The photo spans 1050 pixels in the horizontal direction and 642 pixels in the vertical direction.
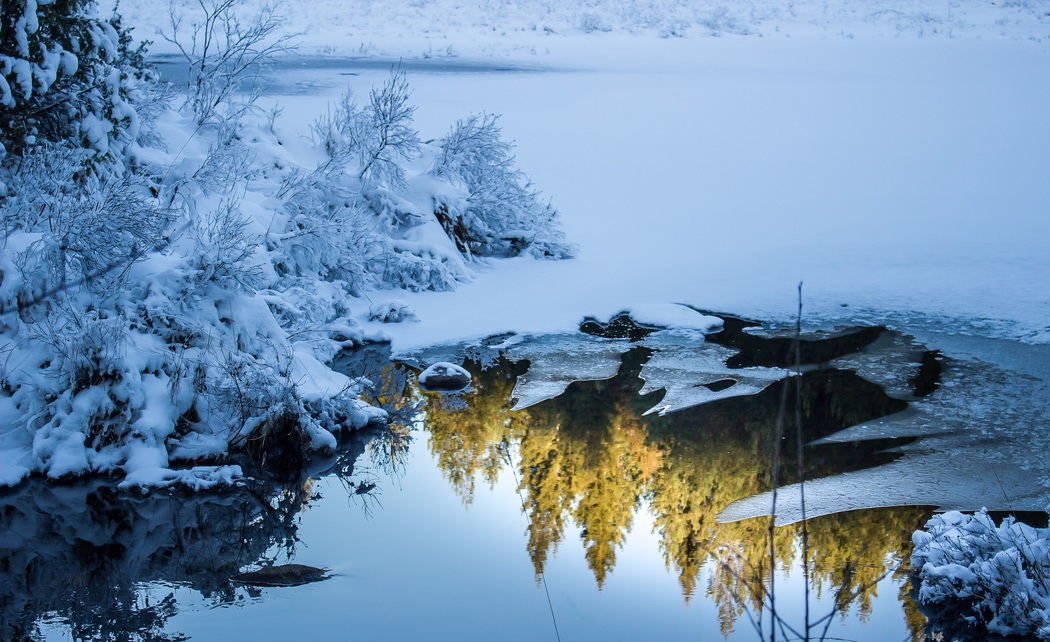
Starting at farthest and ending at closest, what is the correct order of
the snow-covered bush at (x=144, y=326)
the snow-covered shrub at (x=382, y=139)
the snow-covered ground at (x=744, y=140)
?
the snow-covered shrub at (x=382, y=139) → the snow-covered ground at (x=744, y=140) → the snow-covered bush at (x=144, y=326)

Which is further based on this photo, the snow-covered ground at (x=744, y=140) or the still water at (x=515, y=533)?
the snow-covered ground at (x=744, y=140)

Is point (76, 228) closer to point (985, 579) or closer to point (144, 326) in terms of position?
point (144, 326)

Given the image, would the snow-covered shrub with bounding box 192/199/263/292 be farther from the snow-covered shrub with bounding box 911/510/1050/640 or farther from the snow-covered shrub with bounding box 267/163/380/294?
the snow-covered shrub with bounding box 911/510/1050/640

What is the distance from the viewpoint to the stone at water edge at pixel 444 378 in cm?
766

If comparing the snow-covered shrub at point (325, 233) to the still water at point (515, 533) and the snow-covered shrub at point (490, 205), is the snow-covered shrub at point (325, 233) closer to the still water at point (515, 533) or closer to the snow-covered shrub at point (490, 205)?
the snow-covered shrub at point (490, 205)

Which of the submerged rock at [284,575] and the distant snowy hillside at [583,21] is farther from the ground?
the distant snowy hillside at [583,21]

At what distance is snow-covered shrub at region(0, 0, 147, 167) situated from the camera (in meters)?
6.88

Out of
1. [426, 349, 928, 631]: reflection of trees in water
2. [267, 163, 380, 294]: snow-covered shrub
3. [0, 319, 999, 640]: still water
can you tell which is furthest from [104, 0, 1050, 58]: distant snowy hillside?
[0, 319, 999, 640]: still water

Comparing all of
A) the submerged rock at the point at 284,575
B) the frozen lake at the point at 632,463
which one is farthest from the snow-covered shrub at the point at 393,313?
the submerged rock at the point at 284,575

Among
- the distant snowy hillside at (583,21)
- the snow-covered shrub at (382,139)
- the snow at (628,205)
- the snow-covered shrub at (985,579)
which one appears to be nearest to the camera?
the snow-covered shrub at (985,579)

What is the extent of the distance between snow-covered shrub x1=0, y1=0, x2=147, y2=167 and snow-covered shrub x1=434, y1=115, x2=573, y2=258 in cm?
518

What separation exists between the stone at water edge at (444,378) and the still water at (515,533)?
190 mm

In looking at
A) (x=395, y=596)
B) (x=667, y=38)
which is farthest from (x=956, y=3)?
(x=395, y=596)

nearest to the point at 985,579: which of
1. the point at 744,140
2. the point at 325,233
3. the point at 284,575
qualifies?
the point at 284,575
